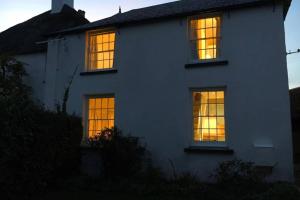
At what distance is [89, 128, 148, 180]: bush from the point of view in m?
11.5

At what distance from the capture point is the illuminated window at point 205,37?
1237cm

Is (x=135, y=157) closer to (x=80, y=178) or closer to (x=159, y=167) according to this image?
(x=159, y=167)

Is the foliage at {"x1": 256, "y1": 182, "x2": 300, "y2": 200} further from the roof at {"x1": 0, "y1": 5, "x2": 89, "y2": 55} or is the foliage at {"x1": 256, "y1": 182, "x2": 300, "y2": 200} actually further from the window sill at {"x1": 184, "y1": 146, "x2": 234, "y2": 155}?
the roof at {"x1": 0, "y1": 5, "x2": 89, "y2": 55}

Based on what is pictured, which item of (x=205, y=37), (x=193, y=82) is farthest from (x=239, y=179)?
(x=205, y=37)

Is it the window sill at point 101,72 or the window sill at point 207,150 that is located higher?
the window sill at point 101,72

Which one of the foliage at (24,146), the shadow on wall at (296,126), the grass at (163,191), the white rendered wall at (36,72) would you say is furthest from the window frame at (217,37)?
the shadow on wall at (296,126)

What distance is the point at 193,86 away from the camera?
12.1 meters

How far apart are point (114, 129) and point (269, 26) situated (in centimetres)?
612

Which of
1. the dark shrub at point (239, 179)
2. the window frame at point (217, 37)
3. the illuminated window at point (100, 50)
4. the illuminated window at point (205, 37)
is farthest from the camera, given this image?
the illuminated window at point (100, 50)

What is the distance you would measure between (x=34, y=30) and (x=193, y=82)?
1140 cm

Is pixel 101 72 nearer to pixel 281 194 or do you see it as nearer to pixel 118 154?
pixel 118 154

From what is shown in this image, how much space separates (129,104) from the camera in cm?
1312

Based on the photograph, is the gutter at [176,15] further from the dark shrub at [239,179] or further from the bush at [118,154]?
the dark shrub at [239,179]

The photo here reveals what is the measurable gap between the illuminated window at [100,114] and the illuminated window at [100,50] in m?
1.37
